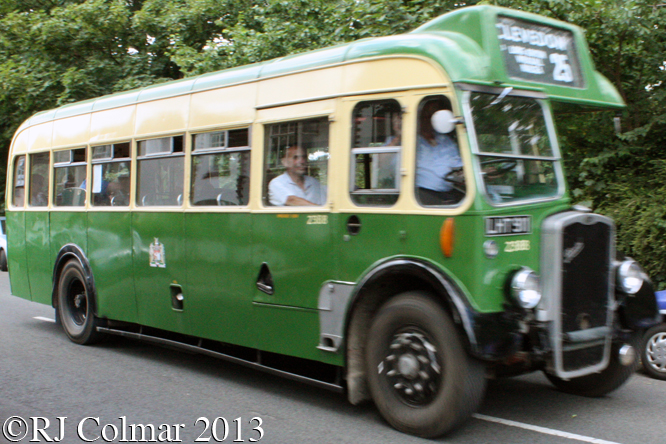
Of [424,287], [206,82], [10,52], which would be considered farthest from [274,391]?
[10,52]

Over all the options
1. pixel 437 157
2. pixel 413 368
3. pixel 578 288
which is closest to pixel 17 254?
pixel 413 368

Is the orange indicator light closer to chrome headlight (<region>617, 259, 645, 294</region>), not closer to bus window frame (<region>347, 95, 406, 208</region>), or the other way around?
bus window frame (<region>347, 95, 406, 208</region>)

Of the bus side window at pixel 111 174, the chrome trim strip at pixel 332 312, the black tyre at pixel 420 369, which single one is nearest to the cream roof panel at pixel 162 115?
the bus side window at pixel 111 174

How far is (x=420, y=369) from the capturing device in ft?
16.6

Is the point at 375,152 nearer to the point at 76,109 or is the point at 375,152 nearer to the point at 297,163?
the point at 297,163

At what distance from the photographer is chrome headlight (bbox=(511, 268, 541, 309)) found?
486 centimetres

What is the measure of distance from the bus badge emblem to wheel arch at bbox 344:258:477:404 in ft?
8.90

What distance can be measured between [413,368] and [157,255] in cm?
349

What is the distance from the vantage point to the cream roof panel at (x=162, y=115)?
730 centimetres

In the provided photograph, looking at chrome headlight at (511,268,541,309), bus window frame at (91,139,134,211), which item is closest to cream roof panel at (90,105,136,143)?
bus window frame at (91,139,134,211)

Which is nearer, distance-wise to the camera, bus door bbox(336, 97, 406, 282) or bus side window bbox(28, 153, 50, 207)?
bus door bbox(336, 97, 406, 282)

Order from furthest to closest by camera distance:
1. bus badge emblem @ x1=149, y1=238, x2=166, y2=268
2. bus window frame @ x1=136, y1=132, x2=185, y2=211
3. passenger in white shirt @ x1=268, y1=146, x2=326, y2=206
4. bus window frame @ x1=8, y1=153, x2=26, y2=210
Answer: bus window frame @ x1=8, y1=153, x2=26, y2=210
bus badge emblem @ x1=149, y1=238, x2=166, y2=268
bus window frame @ x1=136, y1=132, x2=185, y2=211
passenger in white shirt @ x1=268, y1=146, x2=326, y2=206

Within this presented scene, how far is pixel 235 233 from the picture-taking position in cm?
658

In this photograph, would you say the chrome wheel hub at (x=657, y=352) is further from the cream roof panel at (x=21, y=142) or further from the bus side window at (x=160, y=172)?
the cream roof panel at (x=21, y=142)
